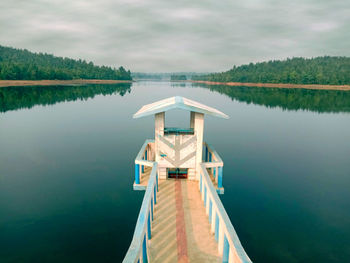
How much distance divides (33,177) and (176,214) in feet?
47.0

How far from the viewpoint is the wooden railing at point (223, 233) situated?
661 centimetres

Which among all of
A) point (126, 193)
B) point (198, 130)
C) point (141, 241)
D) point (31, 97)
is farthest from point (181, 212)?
point (31, 97)

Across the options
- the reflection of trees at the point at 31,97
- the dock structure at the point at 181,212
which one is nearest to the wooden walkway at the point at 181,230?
the dock structure at the point at 181,212

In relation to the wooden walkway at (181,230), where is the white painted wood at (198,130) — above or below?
above

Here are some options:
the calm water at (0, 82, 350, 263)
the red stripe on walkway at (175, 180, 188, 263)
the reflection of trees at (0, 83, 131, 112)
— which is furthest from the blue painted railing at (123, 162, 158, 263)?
the reflection of trees at (0, 83, 131, 112)

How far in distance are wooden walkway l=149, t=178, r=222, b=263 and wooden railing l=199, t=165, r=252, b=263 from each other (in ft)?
1.12

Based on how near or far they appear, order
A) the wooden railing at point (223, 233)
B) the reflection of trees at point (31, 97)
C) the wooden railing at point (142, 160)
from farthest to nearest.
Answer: the reflection of trees at point (31, 97), the wooden railing at point (142, 160), the wooden railing at point (223, 233)

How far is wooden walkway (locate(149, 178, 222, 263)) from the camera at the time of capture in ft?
26.2

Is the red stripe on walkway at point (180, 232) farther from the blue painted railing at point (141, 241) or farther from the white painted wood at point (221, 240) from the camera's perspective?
the white painted wood at point (221, 240)

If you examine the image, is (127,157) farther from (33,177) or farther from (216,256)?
(216,256)

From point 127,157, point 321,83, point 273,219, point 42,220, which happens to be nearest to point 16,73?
point 127,157

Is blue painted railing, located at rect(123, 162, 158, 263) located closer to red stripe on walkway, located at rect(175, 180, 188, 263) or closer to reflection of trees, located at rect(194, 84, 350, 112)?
red stripe on walkway, located at rect(175, 180, 188, 263)

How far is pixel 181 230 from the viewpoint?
927 cm

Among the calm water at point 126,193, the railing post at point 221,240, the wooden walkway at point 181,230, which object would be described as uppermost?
the railing post at point 221,240
